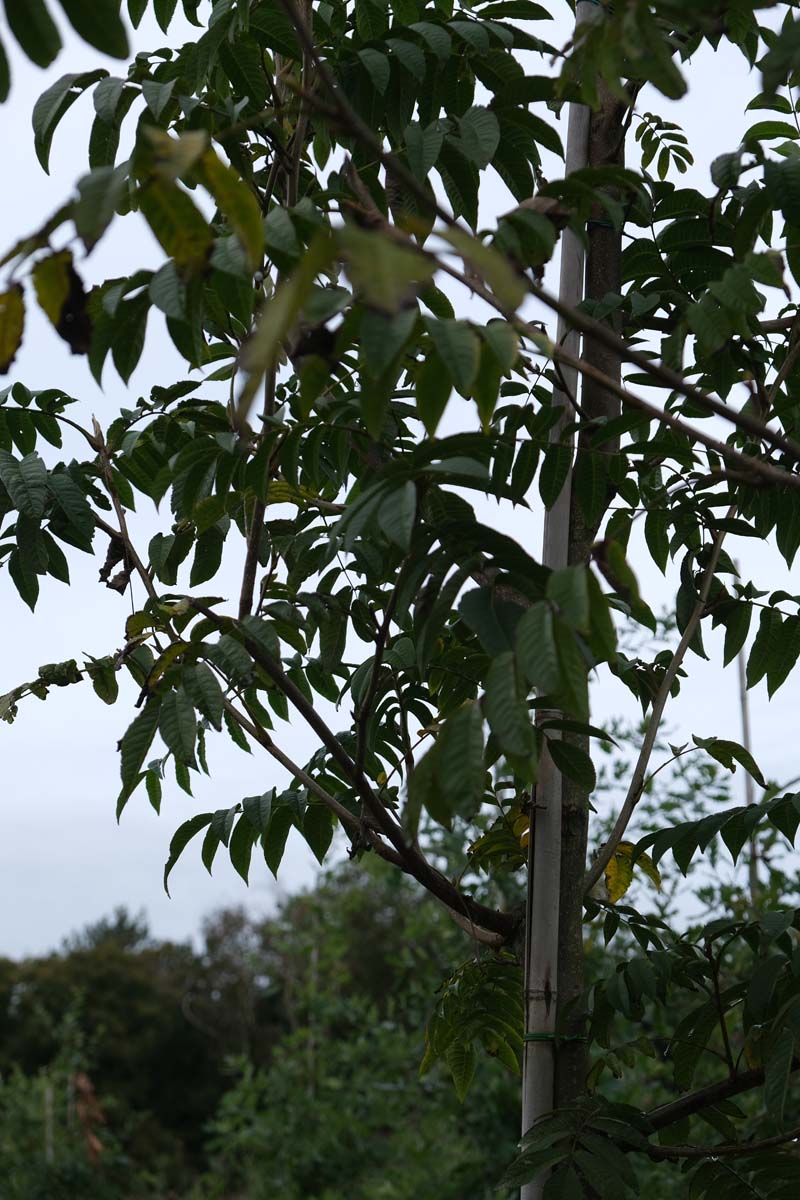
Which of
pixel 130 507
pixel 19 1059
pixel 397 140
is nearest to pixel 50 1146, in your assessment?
pixel 19 1059

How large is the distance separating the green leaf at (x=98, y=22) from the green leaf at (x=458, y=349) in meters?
0.36

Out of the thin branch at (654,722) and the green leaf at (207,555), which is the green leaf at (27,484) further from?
the thin branch at (654,722)

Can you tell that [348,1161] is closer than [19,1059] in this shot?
Yes

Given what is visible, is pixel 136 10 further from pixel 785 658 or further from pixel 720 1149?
pixel 720 1149

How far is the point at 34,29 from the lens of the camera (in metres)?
0.99

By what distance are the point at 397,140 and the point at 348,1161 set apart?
6017 mm

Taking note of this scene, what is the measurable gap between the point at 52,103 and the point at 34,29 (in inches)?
23.6

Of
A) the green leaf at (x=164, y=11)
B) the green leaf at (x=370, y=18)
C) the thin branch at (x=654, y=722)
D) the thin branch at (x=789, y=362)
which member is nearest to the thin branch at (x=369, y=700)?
the thin branch at (x=654, y=722)

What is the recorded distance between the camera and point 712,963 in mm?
1691

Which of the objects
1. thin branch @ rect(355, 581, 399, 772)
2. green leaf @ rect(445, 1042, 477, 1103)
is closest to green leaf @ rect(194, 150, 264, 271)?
thin branch @ rect(355, 581, 399, 772)

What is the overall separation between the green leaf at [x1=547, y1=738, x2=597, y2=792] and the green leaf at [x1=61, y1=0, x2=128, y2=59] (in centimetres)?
98

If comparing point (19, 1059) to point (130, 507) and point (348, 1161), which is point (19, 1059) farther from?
point (130, 507)

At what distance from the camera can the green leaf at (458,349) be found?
0.94 meters

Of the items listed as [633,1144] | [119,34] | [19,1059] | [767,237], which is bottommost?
[633,1144]
